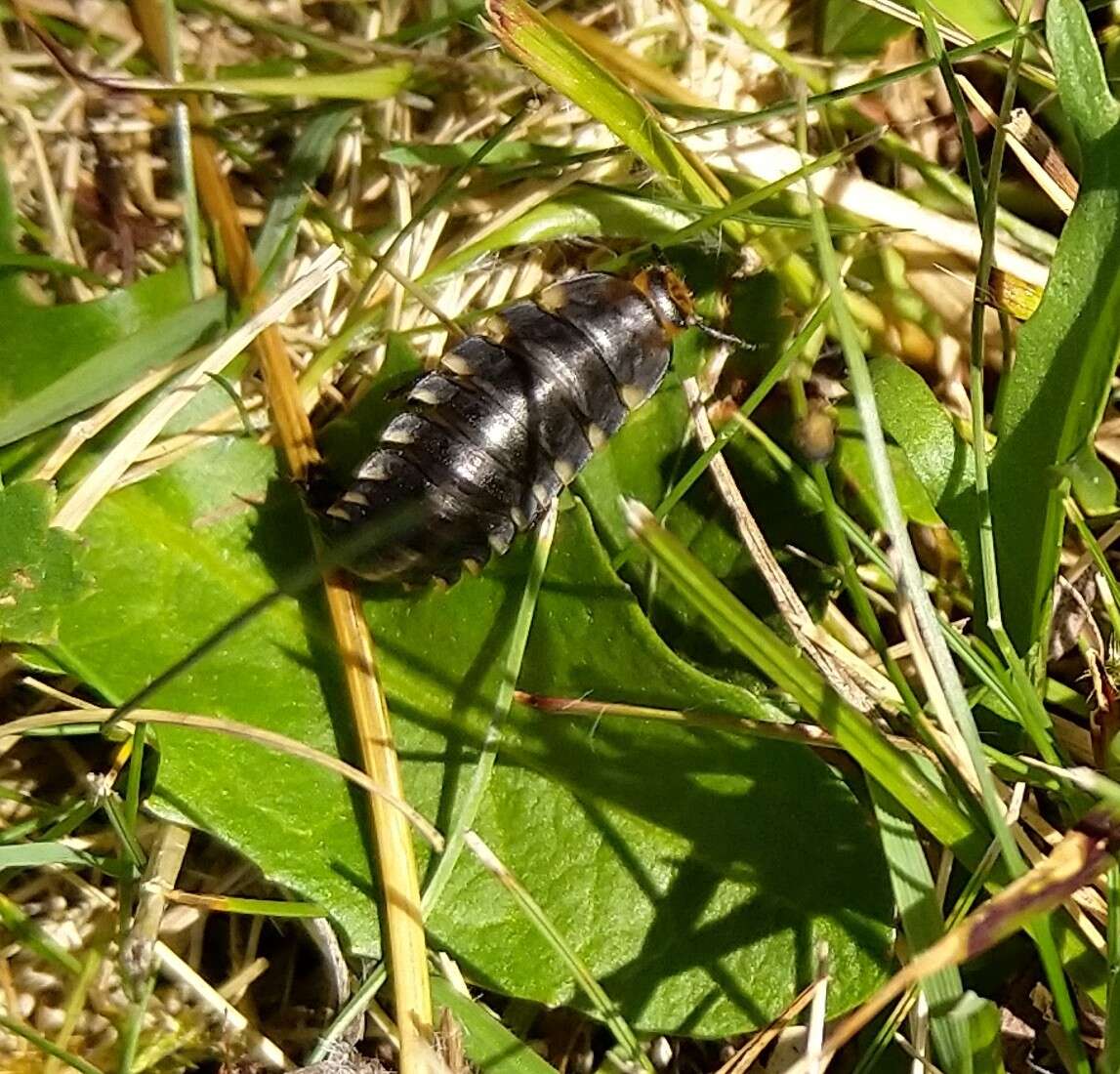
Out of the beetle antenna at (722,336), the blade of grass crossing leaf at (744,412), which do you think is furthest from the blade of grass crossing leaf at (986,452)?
the beetle antenna at (722,336)

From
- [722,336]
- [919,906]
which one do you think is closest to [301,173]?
[722,336]

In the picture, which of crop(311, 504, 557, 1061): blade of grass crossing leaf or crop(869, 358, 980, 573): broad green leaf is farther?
crop(869, 358, 980, 573): broad green leaf

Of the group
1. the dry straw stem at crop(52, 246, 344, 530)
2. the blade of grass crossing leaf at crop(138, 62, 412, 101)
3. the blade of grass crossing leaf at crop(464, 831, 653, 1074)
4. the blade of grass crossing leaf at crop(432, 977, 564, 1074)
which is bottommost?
the blade of grass crossing leaf at crop(432, 977, 564, 1074)

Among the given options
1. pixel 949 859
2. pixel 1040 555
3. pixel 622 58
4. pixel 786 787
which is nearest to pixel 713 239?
pixel 622 58

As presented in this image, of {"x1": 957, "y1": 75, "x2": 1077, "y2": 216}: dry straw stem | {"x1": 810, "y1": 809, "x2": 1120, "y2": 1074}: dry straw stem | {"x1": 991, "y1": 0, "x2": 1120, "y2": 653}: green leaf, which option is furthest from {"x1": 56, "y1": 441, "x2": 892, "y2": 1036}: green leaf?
{"x1": 957, "y1": 75, "x2": 1077, "y2": 216}: dry straw stem

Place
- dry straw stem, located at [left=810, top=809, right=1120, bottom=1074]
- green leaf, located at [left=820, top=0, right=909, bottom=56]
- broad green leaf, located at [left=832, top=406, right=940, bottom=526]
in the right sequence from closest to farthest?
dry straw stem, located at [left=810, top=809, right=1120, bottom=1074] < broad green leaf, located at [left=832, top=406, right=940, bottom=526] < green leaf, located at [left=820, top=0, right=909, bottom=56]

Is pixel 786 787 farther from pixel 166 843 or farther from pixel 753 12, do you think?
pixel 753 12

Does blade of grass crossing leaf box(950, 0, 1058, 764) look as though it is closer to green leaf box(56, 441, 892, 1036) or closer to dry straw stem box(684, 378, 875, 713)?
dry straw stem box(684, 378, 875, 713)
